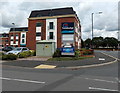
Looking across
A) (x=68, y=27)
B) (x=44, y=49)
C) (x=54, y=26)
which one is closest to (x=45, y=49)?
(x=44, y=49)

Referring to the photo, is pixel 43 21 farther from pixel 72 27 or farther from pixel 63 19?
pixel 72 27

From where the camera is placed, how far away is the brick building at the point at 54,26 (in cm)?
2702

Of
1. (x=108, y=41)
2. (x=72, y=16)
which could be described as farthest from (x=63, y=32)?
(x=108, y=41)

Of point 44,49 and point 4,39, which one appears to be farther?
point 4,39

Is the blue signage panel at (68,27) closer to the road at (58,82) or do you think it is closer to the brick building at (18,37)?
the road at (58,82)

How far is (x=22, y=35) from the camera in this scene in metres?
59.1

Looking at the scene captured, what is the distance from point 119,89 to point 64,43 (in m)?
22.9

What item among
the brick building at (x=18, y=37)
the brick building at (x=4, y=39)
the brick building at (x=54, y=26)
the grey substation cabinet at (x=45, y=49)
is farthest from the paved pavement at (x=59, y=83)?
the brick building at (x=4, y=39)

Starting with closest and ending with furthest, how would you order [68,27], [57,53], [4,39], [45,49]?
[57,53] → [45,49] → [68,27] → [4,39]

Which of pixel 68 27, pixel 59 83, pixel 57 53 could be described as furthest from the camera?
pixel 68 27

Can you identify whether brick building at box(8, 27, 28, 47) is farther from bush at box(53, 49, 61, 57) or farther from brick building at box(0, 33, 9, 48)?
bush at box(53, 49, 61, 57)

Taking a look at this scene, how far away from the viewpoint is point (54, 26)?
28984 millimetres

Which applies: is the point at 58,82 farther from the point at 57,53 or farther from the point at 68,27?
the point at 68,27

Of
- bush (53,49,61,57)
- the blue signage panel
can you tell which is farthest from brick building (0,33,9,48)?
bush (53,49,61,57)
